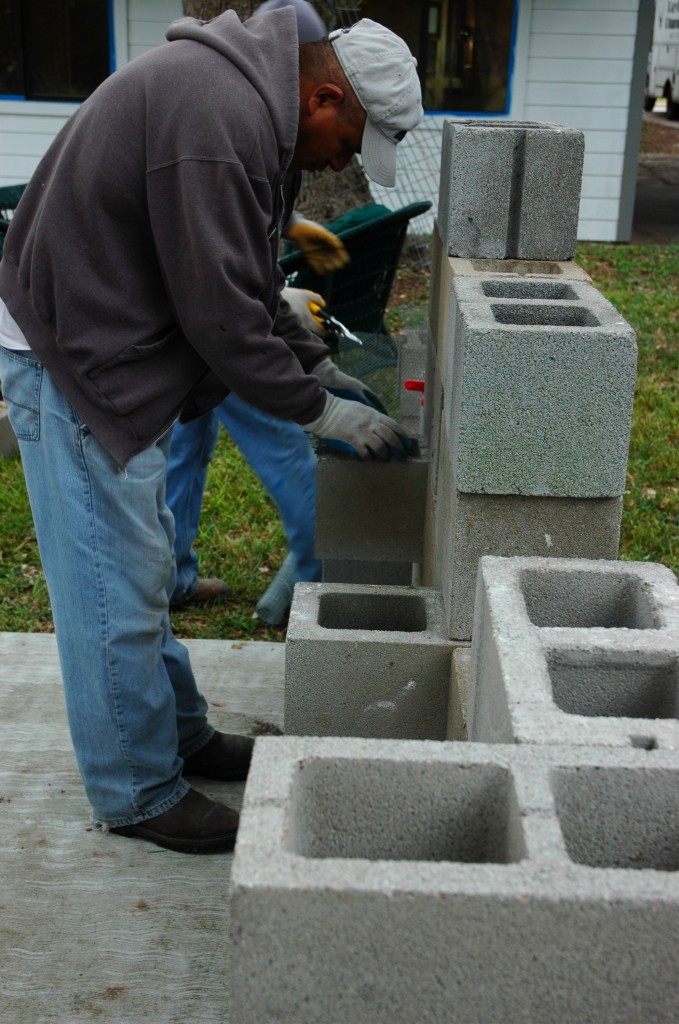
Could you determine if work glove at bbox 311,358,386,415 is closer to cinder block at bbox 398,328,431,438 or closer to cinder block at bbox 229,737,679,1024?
cinder block at bbox 398,328,431,438

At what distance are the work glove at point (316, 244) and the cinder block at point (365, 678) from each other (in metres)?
2.22

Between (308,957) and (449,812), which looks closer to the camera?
(308,957)

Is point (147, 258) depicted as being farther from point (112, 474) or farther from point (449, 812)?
point (449, 812)

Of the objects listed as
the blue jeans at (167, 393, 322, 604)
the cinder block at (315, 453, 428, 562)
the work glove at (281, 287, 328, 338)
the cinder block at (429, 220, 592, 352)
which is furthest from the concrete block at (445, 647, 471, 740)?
the work glove at (281, 287, 328, 338)

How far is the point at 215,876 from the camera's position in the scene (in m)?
2.78

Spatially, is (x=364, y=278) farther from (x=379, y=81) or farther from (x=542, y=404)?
(x=542, y=404)

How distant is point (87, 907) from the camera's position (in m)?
2.63

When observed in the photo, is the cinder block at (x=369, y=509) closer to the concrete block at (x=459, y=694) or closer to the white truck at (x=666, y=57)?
the concrete block at (x=459, y=694)

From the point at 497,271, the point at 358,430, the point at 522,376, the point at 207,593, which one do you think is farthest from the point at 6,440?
the point at 522,376

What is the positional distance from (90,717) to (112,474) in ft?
2.04

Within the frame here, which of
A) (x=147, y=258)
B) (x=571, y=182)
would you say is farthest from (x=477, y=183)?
(x=147, y=258)

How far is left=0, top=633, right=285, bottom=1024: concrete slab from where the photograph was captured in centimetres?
236

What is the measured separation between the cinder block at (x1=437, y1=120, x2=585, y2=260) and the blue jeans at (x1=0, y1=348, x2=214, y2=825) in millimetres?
1126

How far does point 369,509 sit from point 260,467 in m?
0.54
